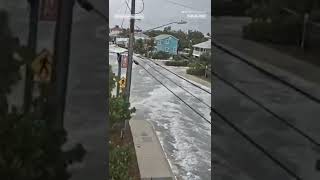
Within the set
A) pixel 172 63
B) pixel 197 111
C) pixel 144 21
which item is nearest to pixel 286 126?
pixel 197 111

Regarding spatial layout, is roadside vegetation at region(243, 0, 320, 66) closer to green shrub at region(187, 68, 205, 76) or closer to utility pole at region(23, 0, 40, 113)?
green shrub at region(187, 68, 205, 76)

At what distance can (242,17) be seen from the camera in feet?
3.85

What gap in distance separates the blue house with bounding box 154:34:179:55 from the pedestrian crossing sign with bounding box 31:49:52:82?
0.32 metres

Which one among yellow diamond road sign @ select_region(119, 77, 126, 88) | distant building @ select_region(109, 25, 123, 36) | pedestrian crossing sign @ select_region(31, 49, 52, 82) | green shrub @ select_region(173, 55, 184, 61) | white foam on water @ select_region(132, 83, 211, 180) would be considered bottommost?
white foam on water @ select_region(132, 83, 211, 180)

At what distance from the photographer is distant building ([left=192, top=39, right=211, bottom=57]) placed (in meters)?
1.22

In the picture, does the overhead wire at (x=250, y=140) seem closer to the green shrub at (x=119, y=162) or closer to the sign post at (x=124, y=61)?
the sign post at (x=124, y=61)

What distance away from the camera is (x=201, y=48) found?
1234mm

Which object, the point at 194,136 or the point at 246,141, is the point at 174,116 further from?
the point at 246,141

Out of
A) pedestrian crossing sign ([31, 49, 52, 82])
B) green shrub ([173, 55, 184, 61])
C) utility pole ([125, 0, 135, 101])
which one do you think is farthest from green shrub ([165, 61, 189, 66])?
pedestrian crossing sign ([31, 49, 52, 82])

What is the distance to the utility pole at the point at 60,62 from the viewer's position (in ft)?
3.70

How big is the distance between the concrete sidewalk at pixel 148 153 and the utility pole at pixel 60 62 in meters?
0.22

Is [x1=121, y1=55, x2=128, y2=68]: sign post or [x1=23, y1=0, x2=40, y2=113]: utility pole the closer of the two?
[x1=23, y1=0, x2=40, y2=113]: utility pole

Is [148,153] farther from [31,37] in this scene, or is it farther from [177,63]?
[31,37]

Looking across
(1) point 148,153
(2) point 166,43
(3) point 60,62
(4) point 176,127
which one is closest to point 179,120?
(4) point 176,127
